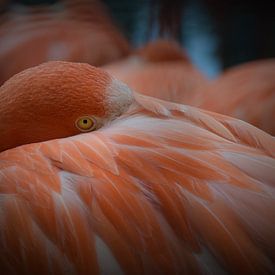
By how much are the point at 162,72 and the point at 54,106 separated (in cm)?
105

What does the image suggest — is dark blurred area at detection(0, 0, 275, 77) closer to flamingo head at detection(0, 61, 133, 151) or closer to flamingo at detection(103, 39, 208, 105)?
flamingo at detection(103, 39, 208, 105)

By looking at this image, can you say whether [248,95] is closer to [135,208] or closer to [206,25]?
[206,25]

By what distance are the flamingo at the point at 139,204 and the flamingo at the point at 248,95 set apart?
2.08 ft

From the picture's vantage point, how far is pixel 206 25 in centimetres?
192

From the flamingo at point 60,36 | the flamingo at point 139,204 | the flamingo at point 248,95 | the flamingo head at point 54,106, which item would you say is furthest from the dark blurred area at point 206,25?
the flamingo at point 139,204

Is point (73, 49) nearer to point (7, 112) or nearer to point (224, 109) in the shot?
point (224, 109)

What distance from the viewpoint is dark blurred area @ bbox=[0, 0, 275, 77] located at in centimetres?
161

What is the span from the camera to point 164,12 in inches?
59.4

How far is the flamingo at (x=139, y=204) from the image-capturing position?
2.20ft

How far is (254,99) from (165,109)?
691mm

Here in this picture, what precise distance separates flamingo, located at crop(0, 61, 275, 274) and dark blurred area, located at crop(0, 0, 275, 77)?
0.81 meters

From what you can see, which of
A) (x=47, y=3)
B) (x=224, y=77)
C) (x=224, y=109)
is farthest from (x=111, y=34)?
(x=224, y=109)

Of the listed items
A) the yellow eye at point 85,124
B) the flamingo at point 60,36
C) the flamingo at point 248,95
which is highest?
the flamingo at point 60,36

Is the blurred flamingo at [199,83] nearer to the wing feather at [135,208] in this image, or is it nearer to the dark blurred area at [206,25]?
the dark blurred area at [206,25]
